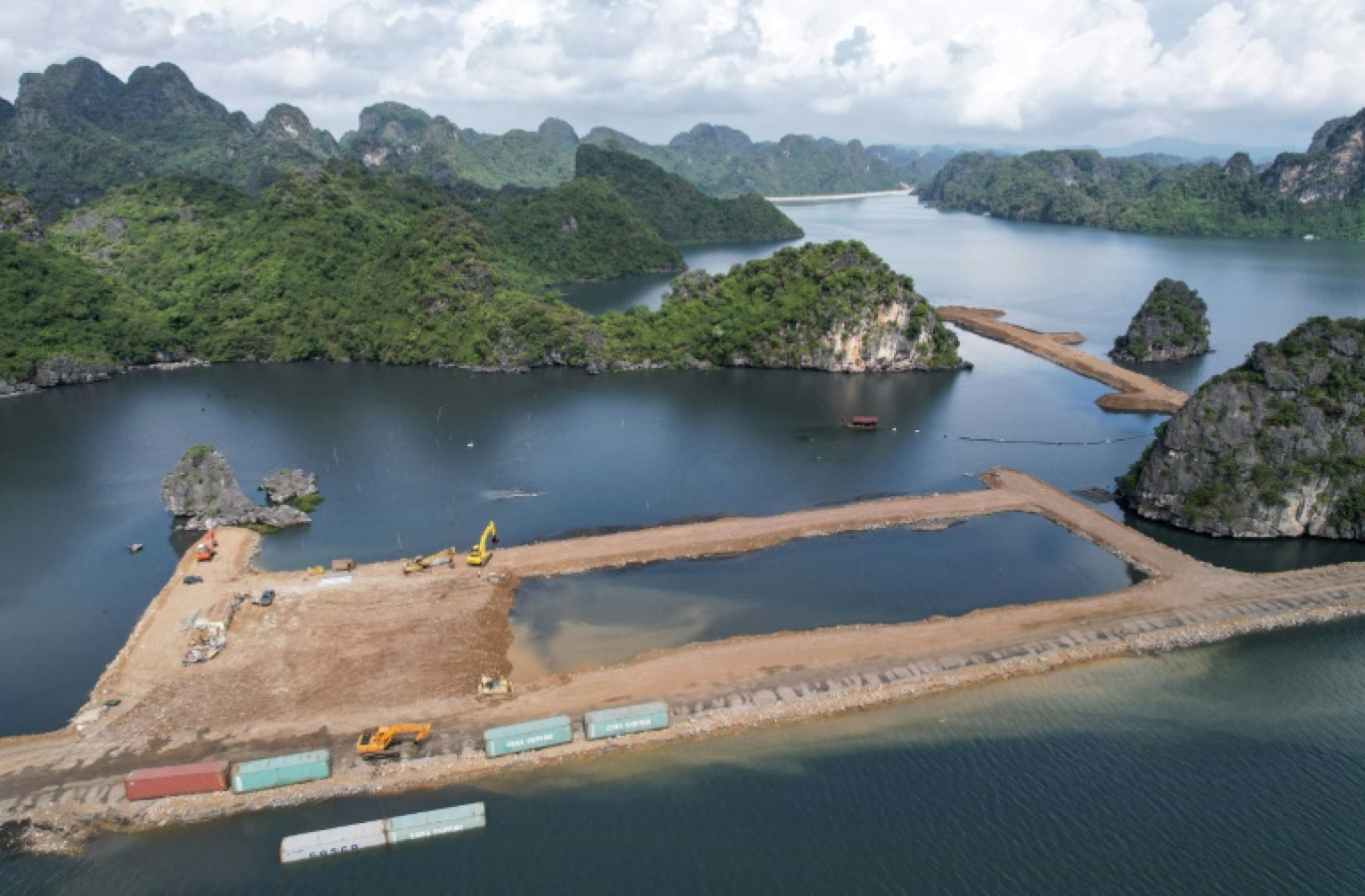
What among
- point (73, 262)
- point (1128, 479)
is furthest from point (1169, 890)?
point (73, 262)

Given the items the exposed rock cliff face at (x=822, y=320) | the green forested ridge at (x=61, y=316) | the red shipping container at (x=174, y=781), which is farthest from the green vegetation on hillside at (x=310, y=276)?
the red shipping container at (x=174, y=781)

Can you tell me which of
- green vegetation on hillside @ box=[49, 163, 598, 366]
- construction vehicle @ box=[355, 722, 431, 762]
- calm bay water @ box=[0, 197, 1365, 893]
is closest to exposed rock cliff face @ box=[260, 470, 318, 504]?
calm bay water @ box=[0, 197, 1365, 893]

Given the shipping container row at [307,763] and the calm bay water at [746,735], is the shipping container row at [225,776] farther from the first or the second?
the calm bay water at [746,735]

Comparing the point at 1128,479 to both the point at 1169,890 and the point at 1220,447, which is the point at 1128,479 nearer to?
the point at 1220,447

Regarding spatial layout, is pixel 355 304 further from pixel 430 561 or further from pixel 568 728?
pixel 568 728

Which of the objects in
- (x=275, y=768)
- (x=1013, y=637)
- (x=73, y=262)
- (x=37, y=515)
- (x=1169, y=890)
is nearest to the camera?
(x=1169, y=890)

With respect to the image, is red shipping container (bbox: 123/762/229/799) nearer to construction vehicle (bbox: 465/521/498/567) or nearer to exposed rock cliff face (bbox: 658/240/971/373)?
construction vehicle (bbox: 465/521/498/567)
